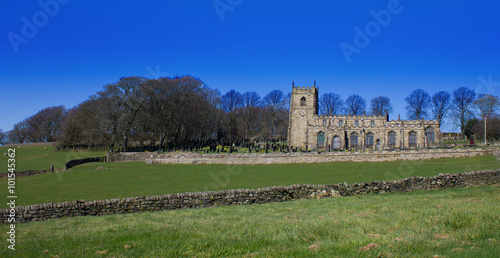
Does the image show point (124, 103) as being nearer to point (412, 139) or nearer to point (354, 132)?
point (354, 132)

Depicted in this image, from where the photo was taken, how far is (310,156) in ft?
135

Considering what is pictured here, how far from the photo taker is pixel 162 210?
14.0 metres

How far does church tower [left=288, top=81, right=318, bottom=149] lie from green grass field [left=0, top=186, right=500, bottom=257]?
178ft

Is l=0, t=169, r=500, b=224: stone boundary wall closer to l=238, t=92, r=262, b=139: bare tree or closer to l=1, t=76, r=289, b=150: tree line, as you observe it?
l=1, t=76, r=289, b=150: tree line

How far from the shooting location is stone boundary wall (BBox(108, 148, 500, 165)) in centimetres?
3769

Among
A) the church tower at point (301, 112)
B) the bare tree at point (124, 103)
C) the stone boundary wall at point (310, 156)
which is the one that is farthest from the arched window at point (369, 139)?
the bare tree at point (124, 103)

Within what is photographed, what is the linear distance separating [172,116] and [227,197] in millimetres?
49063

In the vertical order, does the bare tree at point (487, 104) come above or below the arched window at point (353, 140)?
above

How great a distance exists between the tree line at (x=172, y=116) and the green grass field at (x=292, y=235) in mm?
38693

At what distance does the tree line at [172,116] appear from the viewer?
55.2 metres

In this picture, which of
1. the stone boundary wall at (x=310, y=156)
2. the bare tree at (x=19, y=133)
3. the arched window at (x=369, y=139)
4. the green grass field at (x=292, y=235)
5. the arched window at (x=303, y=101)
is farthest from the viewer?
the bare tree at (x=19, y=133)

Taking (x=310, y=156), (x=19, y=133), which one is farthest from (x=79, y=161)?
(x=19, y=133)

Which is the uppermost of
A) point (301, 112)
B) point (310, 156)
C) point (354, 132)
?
point (301, 112)

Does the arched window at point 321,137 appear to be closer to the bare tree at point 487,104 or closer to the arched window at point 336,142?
the arched window at point 336,142
